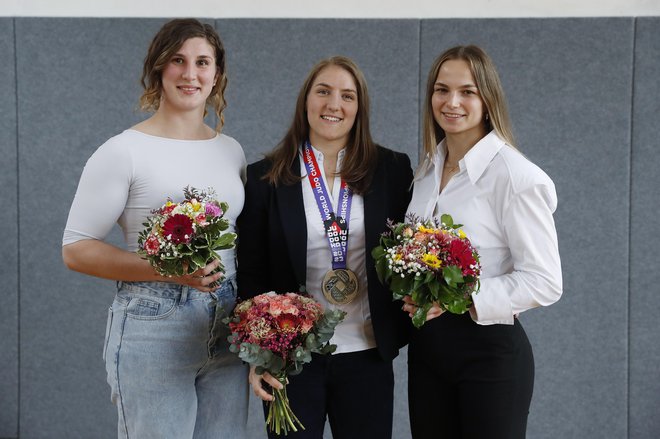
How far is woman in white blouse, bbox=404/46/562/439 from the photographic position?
2.07 metres

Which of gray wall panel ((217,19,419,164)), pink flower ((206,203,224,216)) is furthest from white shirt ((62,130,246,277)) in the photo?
→ gray wall panel ((217,19,419,164))

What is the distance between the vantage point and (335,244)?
238 cm

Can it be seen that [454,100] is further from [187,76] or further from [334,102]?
[187,76]

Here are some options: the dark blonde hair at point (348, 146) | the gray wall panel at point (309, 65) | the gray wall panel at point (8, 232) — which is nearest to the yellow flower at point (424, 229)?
the dark blonde hair at point (348, 146)

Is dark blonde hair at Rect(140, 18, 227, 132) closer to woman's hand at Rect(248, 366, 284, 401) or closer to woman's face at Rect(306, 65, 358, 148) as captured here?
woman's face at Rect(306, 65, 358, 148)

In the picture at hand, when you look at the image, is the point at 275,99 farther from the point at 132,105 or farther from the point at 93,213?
the point at 93,213

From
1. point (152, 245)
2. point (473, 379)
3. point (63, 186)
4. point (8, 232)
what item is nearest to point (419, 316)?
point (473, 379)

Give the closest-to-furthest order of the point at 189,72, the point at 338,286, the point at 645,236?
the point at 189,72, the point at 338,286, the point at 645,236

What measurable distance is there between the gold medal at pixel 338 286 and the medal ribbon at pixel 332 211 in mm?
31

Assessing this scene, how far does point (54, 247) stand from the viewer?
4.24m

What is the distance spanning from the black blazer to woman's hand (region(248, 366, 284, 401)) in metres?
0.30

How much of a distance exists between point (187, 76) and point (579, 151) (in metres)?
2.85

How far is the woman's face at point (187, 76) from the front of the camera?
7.30ft

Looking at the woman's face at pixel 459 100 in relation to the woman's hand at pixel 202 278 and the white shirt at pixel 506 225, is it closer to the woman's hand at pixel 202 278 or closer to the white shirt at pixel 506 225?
the white shirt at pixel 506 225
